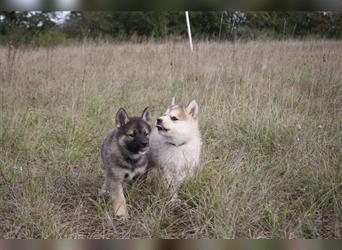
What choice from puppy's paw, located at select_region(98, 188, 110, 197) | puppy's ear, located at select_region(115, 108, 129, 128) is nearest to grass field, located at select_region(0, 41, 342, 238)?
puppy's paw, located at select_region(98, 188, 110, 197)

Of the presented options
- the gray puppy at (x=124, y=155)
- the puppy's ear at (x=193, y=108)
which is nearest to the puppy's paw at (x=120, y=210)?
the gray puppy at (x=124, y=155)

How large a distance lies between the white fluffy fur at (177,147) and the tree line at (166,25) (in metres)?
0.39

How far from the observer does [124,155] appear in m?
1.80

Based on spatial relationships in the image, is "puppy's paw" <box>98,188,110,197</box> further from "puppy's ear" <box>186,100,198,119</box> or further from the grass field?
"puppy's ear" <box>186,100,198,119</box>

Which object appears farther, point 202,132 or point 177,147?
point 202,132

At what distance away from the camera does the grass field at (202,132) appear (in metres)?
1.69

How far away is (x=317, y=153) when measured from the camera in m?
1.81

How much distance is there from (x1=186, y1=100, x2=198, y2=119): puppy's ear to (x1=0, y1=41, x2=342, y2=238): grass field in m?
0.12

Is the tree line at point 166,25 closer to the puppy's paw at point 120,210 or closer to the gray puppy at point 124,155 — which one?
the gray puppy at point 124,155

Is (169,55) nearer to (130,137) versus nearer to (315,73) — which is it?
(130,137)

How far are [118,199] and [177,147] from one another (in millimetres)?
358

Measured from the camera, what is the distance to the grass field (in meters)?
1.69

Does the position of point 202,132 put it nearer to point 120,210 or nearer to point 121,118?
point 121,118

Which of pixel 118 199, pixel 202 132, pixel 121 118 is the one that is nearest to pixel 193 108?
pixel 202 132
